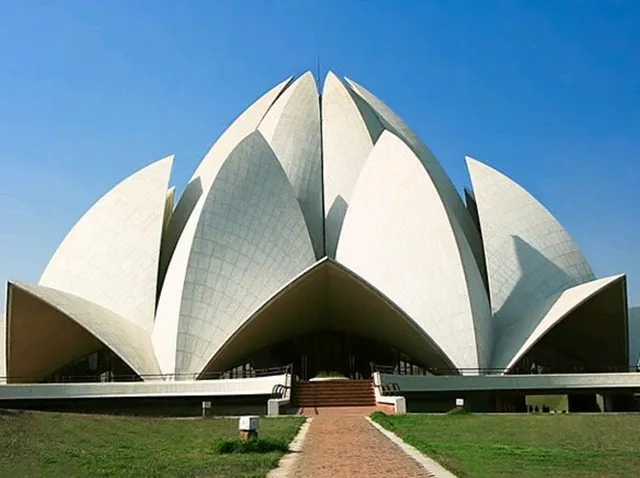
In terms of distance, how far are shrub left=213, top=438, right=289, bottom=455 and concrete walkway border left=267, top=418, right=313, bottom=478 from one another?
17 cm

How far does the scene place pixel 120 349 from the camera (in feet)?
74.4

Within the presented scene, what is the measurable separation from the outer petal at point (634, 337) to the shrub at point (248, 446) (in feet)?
69.9

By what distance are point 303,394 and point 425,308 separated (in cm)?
506

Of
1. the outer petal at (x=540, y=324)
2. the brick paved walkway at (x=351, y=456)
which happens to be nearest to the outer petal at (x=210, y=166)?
the outer petal at (x=540, y=324)

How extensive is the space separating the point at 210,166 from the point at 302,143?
3814mm

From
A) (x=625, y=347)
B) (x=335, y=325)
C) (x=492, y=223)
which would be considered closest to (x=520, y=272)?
(x=492, y=223)

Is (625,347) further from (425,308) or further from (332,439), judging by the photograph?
(332,439)

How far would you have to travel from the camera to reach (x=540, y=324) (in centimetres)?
2347

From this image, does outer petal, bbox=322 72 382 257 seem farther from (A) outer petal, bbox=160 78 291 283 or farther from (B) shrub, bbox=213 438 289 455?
(B) shrub, bbox=213 438 289 455

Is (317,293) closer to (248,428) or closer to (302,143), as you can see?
(302,143)

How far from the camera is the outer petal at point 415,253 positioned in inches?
906

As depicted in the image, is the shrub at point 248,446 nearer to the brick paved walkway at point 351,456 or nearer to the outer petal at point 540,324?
the brick paved walkway at point 351,456

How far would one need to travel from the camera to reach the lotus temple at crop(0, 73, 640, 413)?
2234cm

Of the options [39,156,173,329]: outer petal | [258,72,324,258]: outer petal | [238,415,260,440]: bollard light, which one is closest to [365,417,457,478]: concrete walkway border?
[238,415,260,440]: bollard light
